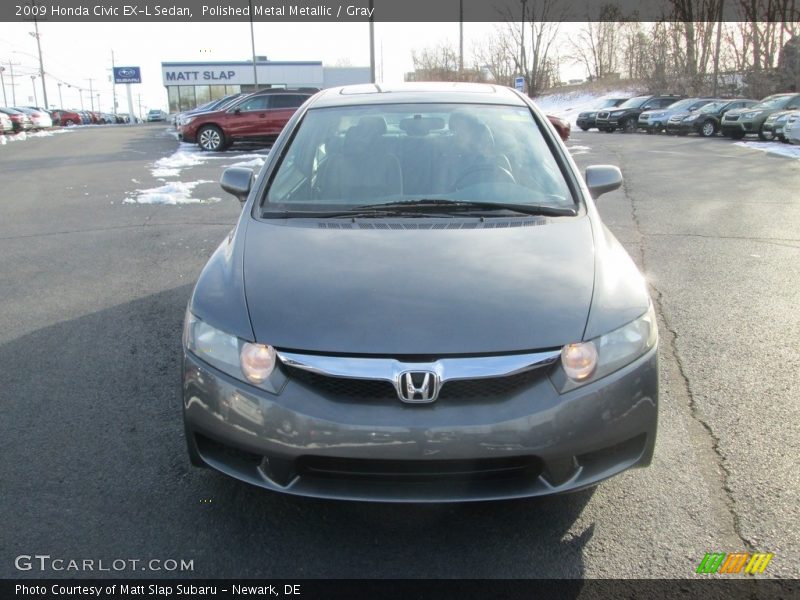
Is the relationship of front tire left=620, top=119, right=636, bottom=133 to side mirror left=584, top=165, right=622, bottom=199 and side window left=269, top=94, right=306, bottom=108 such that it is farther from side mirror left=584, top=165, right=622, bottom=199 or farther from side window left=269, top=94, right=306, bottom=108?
side mirror left=584, top=165, right=622, bottom=199

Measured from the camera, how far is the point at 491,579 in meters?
2.30

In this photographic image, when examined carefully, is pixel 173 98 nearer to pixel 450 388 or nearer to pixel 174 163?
pixel 174 163

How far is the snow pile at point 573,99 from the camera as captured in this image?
1923 inches

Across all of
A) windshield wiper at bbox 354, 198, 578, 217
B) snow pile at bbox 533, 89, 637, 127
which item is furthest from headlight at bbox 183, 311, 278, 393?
snow pile at bbox 533, 89, 637, 127

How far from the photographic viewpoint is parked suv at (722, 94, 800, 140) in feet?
72.9

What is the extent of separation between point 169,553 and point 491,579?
3.77 feet

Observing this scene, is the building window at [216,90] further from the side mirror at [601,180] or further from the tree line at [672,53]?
the side mirror at [601,180]

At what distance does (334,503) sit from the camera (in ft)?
7.97

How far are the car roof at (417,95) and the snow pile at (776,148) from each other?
14670 millimetres

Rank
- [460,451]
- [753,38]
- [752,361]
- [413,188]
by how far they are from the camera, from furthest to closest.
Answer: [753,38]
[752,361]
[413,188]
[460,451]

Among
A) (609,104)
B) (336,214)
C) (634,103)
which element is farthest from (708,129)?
(336,214)

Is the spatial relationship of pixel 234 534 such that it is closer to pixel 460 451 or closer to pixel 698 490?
Answer: pixel 460 451

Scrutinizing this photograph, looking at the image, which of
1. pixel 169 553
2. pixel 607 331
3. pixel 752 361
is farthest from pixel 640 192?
pixel 169 553

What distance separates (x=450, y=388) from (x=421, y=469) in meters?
0.28
